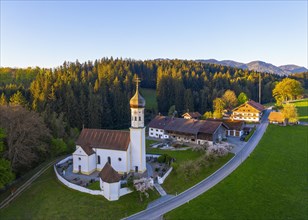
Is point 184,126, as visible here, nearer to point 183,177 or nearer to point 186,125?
point 186,125

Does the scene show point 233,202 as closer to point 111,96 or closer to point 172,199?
point 172,199

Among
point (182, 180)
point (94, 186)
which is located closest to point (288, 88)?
point (182, 180)

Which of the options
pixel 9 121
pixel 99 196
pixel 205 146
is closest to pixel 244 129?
pixel 205 146

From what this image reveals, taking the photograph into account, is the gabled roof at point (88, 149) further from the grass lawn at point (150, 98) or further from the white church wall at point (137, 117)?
the grass lawn at point (150, 98)

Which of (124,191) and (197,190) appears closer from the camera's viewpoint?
(124,191)

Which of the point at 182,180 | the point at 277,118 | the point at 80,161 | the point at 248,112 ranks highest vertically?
the point at 248,112

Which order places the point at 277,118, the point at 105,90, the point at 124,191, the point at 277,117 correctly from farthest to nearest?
the point at 105,90
the point at 277,117
the point at 277,118
the point at 124,191

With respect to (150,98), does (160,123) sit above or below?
below
